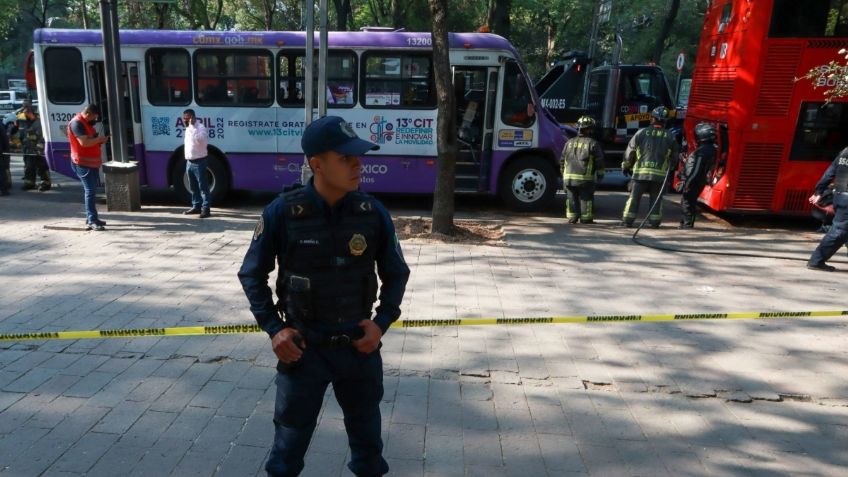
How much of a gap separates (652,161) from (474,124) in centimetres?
299

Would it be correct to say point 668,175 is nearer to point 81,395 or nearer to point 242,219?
point 242,219

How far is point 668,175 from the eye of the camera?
8.91 metres

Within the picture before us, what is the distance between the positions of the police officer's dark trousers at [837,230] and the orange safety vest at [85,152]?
905 cm

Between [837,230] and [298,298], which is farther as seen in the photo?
[837,230]

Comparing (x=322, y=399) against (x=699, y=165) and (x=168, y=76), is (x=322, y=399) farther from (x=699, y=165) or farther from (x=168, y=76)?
(x=168, y=76)

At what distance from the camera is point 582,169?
9.12m

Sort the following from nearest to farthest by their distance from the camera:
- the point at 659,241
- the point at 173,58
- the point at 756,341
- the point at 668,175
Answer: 1. the point at 756,341
2. the point at 659,241
3. the point at 668,175
4. the point at 173,58

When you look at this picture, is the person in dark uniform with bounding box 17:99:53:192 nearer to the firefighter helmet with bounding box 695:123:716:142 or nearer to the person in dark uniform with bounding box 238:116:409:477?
the person in dark uniform with bounding box 238:116:409:477

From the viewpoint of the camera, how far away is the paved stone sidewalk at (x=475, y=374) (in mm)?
3092

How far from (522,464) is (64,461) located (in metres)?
2.30

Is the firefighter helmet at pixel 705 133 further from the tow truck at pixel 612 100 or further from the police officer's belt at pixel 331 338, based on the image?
the police officer's belt at pixel 331 338

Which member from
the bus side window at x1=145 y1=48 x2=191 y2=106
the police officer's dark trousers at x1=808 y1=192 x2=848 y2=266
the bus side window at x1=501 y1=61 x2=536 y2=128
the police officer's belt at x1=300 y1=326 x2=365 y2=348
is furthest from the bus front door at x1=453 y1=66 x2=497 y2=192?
the police officer's belt at x1=300 y1=326 x2=365 y2=348

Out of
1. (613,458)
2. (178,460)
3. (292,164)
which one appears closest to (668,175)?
(292,164)

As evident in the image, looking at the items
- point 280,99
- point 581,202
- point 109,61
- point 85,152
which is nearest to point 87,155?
point 85,152
